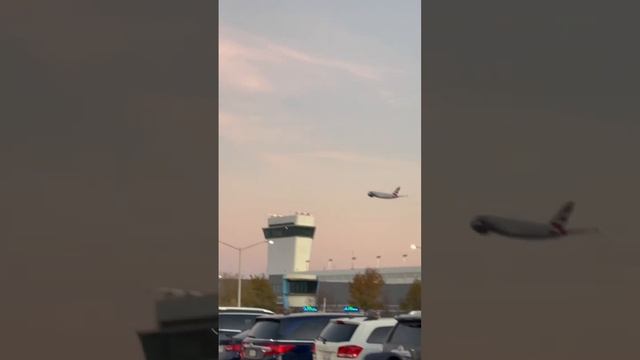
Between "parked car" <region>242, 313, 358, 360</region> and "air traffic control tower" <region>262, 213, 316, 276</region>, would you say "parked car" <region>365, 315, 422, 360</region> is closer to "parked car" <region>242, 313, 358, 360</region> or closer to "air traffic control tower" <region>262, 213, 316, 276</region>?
"parked car" <region>242, 313, 358, 360</region>

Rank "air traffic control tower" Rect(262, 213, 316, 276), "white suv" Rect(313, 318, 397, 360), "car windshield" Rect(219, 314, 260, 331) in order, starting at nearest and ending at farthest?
"white suv" Rect(313, 318, 397, 360)
"car windshield" Rect(219, 314, 260, 331)
"air traffic control tower" Rect(262, 213, 316, 276)

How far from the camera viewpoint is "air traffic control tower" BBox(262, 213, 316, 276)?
3752 inches
